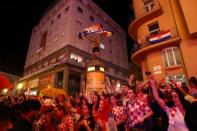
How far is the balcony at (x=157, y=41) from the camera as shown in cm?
1412

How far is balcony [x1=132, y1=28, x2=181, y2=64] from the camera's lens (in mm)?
14117

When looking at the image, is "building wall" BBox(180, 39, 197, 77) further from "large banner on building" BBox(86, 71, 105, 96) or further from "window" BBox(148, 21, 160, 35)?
"large banner on building" BBox(86, 71, 105, 96)

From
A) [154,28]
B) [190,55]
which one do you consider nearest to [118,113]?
[190,55]

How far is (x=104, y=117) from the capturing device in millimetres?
4691

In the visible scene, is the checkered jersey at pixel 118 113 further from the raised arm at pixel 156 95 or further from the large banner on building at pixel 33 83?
the large banner on building at pixel 33 83

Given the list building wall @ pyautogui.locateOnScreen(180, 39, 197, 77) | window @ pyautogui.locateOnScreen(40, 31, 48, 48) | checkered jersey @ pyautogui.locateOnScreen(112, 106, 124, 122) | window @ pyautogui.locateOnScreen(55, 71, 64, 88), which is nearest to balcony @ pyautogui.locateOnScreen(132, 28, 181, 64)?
building wall @ pyautogui.locateOnScreen(180, 39, 197, 77)

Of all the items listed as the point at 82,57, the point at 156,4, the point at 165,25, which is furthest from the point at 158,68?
the point at 82,57

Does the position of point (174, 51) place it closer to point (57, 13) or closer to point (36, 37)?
point (57, 13)

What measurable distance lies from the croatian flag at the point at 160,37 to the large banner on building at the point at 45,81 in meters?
20.9

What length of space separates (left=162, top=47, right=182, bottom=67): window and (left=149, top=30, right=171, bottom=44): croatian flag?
1178 millimetres

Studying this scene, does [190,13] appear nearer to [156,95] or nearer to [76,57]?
[156,95]

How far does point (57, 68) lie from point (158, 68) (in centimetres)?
2007

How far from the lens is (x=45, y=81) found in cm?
3027

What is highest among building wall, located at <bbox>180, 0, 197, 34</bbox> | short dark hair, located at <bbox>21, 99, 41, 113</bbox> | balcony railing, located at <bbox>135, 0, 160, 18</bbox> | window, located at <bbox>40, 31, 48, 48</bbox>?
window, located at <bbox>40, 31, 48, 48</bbox>
